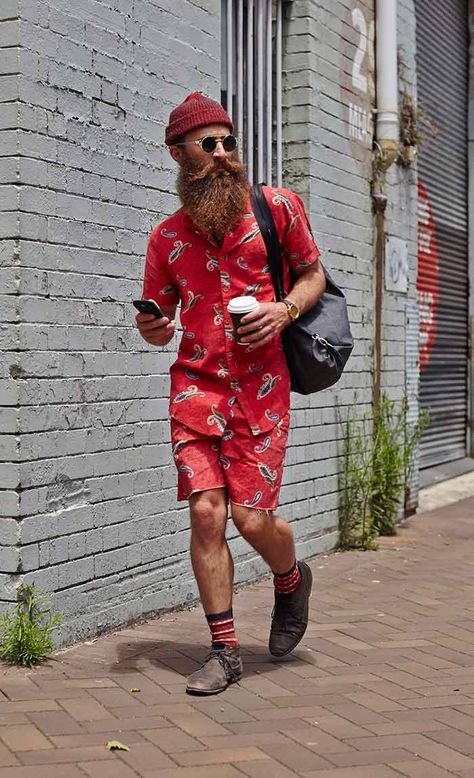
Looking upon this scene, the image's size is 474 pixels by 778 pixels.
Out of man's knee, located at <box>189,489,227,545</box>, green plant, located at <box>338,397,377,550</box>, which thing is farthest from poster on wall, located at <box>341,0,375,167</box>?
man's knee, located at <box>189,489,227,545</box>

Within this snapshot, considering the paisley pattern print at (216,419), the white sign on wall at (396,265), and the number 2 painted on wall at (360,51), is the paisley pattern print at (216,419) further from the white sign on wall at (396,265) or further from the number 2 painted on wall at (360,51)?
the white sign on wall at (396,265)

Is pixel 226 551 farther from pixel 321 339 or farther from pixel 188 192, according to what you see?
pixel 188 192

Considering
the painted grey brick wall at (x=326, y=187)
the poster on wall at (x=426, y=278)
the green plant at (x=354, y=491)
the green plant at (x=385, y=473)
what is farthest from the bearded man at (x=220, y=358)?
the poster on wall at (x=426, y=278)

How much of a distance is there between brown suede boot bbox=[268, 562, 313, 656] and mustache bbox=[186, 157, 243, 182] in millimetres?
1657

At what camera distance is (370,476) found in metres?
7.93

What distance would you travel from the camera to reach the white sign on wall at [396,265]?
8555 mm

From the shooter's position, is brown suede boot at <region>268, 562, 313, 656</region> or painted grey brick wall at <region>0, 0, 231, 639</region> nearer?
painted grey brick wall at <region>0, 0, 231, 639</region>

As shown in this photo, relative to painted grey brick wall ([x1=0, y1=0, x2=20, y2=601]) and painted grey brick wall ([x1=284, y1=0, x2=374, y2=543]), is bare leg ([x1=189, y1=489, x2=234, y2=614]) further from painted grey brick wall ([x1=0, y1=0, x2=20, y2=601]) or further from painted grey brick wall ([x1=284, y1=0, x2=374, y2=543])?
painted grey brick wall ([x1=284, y1=0, x2=374, y2=543])

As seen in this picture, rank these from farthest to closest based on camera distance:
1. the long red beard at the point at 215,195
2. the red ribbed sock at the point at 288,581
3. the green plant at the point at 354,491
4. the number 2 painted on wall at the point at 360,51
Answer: the number 2 painted on wall at the point at 360,51
the green plant at the point at 354,491
the red ribbed sock at the point at 288,581
the long red beard at the point at 215,195

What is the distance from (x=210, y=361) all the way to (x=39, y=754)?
1.55 metres

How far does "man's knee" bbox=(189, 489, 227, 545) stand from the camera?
14.7 ft

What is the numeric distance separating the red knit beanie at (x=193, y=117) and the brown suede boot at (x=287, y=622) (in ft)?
6.03

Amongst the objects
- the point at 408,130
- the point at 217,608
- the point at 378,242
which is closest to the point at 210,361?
the point at 217,608

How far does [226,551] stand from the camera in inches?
179
